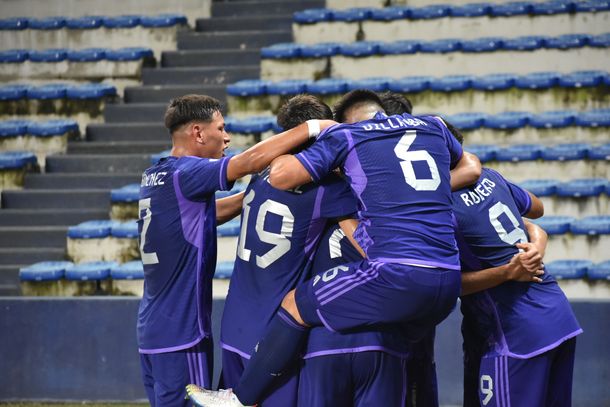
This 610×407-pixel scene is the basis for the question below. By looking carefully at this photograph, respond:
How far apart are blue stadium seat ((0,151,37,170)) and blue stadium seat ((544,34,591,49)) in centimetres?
565

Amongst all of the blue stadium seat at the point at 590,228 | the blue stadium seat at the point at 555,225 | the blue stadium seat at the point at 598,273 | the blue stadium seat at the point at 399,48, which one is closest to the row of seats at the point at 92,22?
the blue stadium seat at the point at 399,48

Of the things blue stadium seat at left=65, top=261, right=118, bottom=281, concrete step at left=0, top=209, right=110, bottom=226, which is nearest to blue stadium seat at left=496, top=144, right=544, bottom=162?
blue stadium seat at left=65, top=261, right=118, bottom=281

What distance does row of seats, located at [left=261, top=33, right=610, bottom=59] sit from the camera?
32.6 ft

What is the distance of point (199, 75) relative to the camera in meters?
10.6

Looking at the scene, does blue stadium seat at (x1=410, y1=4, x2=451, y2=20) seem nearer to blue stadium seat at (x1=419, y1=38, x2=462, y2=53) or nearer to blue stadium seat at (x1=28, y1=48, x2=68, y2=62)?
blue stadium seat at (x1=419, y1=38, x2=462, y2=53)

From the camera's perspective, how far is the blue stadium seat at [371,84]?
31.0 feet

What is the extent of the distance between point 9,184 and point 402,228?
6.88m

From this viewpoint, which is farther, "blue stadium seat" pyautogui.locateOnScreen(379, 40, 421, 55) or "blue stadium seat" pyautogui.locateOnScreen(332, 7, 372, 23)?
"blue stadium seat" pyautogui.locateOnScreen(332, 7, 372, 23)

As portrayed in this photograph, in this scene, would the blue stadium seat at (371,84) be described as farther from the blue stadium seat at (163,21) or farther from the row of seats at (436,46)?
the blue stadium seat at (163,21)

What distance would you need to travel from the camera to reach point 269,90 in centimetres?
975

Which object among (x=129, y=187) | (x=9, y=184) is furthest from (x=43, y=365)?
(x=9, y=184)

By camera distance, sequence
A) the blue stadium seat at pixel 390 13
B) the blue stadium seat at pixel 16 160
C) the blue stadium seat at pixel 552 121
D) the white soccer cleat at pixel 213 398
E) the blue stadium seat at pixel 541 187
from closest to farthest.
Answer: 1. the white soccer cleat at pixel 213 398
2. the blue stadium seat at pixel 541 187
3. the blue stadium seat at pixel 552 121
4. the blue stadium seat at pixel 16 160
5. the blue stadium seat at pixel 390 13

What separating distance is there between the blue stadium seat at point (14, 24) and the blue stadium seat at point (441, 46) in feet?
17.2

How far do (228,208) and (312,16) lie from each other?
22.3 feet
